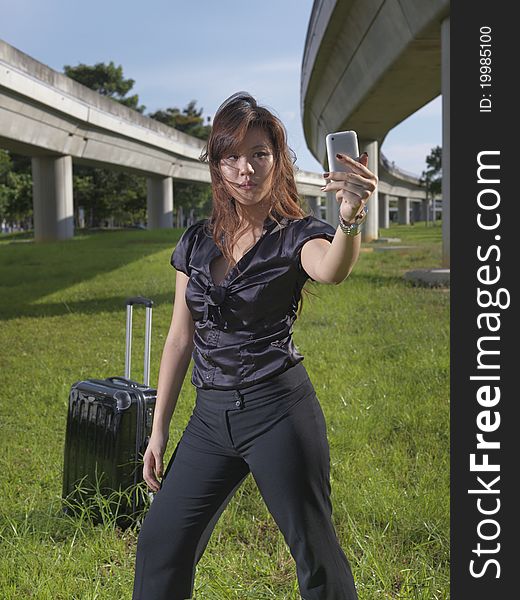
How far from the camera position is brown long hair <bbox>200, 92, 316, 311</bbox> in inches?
95.0

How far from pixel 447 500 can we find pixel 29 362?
5745mm

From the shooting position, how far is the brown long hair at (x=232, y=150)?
95.0 inches

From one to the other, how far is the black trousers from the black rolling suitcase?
1.54 m

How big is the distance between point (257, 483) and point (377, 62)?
19.1 metres

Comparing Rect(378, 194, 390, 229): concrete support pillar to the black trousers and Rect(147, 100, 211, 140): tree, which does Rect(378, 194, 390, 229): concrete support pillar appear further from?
the black trousers

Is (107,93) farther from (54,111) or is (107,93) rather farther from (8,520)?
(8,520)

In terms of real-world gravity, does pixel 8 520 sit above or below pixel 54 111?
below

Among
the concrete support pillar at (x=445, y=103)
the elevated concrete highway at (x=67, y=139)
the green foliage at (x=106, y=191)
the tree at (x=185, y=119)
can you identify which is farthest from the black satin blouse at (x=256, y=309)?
the tree at (x=185, y=119)

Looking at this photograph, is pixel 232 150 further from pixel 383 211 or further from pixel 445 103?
pixel 383 211

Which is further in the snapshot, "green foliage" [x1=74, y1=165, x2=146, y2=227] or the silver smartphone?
"green foliage" [x1=74, y1=165, x2=146, y2=227]

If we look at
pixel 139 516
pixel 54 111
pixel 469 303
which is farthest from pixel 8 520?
pixel 54 111

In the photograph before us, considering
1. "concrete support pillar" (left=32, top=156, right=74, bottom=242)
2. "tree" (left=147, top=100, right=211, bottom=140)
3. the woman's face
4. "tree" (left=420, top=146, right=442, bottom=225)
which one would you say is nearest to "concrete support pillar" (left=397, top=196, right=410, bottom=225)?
"tree" (left=420, top=146, right=442, bottom=225)

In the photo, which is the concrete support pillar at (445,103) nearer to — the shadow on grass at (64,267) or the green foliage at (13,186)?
the shadow on grass at (64,267)

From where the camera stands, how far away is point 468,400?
219 cm
